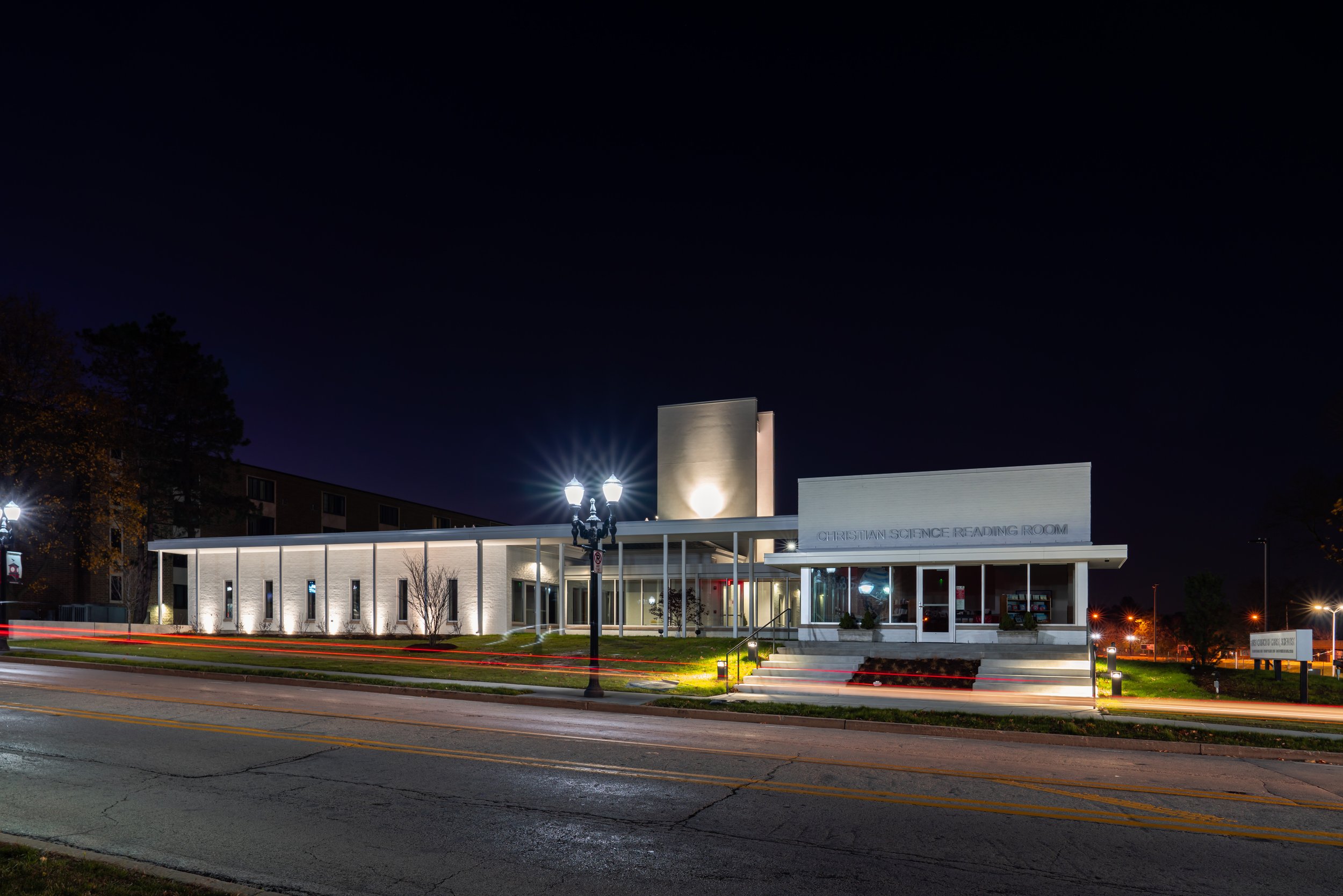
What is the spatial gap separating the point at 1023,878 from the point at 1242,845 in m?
2.60

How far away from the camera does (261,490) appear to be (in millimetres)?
64688

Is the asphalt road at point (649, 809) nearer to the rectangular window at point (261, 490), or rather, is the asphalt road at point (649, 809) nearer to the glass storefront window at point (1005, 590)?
the glass storefront window at point (1005, 590)

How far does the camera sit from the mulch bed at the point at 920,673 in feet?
78.6

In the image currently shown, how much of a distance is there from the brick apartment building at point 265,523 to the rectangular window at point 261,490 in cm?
4

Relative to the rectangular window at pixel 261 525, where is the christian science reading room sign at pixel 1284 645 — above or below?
below

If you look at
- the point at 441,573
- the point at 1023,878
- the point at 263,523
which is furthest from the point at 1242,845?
the point at 263,523

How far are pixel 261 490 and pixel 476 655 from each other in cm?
4187

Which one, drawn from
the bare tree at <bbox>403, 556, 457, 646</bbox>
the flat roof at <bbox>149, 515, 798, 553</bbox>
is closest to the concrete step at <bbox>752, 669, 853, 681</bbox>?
the flat roof at <bbox>149, 515, 798, 553</bbox>

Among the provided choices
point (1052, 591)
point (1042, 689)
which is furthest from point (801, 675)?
point (1052, 591)

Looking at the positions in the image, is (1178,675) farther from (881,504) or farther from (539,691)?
(539,691)

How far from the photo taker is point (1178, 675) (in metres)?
29.4

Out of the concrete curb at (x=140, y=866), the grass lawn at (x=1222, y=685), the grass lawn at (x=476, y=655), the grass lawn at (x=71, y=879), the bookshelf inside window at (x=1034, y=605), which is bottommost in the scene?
the grass lawn at (x=1222, y=685)

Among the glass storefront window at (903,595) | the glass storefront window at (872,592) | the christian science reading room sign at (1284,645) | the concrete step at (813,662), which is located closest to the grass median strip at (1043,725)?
the concrete step at (813,662)

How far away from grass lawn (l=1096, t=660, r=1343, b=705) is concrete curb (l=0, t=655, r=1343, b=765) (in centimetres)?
990
